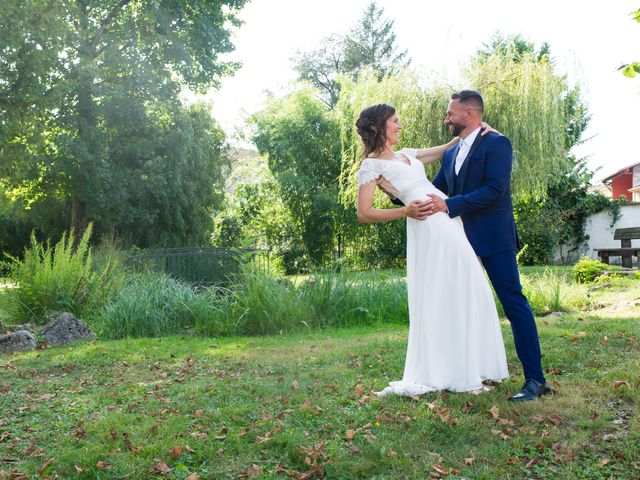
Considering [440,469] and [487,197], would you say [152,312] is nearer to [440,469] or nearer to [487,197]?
[487,197]

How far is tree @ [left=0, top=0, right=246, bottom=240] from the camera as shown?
19.2 m

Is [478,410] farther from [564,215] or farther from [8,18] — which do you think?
[564,215]

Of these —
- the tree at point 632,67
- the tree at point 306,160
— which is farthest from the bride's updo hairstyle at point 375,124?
the tree at point 306,160

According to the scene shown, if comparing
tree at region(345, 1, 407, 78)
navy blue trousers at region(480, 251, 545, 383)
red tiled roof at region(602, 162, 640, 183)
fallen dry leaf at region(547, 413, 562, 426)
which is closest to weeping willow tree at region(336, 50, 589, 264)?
navy blue trousers at region(480, 251, 545, 383)

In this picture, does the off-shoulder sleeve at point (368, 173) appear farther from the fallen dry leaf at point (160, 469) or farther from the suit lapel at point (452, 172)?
Result: the fallen dry leaf at point (160, 469)

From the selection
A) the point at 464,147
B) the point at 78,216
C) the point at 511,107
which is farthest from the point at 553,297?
the point at 78,216

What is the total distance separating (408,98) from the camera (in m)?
17.0

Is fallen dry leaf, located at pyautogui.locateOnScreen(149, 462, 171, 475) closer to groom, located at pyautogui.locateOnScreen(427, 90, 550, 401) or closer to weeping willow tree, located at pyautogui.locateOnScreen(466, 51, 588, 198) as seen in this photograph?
groom, located at pyautogui.locateOnScreen(427, 90, 550, 401)

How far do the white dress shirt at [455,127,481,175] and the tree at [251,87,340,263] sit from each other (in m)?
18.0

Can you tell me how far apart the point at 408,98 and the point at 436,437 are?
14.3m

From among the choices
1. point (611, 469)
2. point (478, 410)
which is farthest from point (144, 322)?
point (611, 469)

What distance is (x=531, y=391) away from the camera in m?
4.27

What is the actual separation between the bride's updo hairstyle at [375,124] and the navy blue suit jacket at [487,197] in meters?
0.62

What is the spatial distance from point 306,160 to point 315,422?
66.2ft
